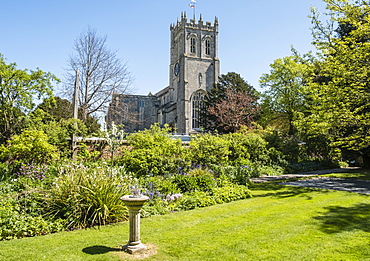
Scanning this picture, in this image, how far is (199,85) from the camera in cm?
5466

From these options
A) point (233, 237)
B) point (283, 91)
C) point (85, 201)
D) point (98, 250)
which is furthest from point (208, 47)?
point (98, 250)

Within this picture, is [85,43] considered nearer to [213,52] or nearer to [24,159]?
[24,159]

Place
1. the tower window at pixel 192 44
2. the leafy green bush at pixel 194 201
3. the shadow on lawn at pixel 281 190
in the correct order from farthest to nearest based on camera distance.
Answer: the tower window at pixel 192 44
the shadow on lawn at pixel 281 190
the leafy green bush at pixel 194 201

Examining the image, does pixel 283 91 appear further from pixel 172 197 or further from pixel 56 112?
pixel 172 197

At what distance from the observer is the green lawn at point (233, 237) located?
4102 mm

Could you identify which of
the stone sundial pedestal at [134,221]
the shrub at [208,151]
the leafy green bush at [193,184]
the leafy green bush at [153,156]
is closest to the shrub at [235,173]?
the shrub at [208,151]

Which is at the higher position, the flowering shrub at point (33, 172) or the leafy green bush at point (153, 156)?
the leafy green bush at point (153, 156)

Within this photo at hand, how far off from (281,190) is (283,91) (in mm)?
18719

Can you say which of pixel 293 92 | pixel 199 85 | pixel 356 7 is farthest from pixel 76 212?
pixel 199 85

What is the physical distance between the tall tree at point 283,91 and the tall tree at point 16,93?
64.4 feet

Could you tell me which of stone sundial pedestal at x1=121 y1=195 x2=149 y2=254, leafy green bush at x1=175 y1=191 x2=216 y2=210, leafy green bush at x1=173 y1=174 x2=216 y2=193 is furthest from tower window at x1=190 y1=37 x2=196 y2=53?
stone sundial pedestal at x1=121 y1=195 x2=149 y2=254

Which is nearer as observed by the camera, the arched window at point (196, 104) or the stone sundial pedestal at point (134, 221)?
the stone sundial pedestal at point (134, 221)

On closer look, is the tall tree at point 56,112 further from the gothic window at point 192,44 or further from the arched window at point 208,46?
the arched window at point 208,46

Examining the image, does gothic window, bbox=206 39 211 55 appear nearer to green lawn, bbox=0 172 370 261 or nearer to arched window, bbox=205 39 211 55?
arched window, bbox=205 39 211 55
